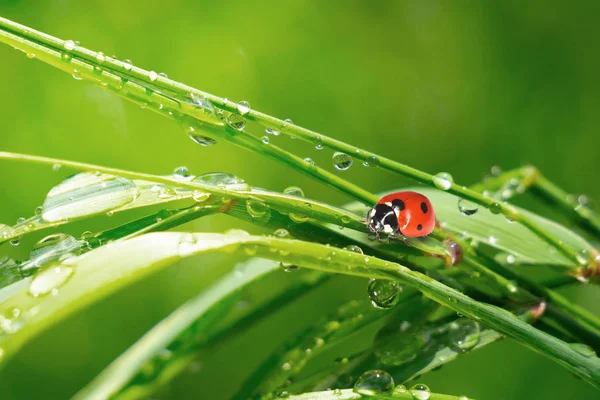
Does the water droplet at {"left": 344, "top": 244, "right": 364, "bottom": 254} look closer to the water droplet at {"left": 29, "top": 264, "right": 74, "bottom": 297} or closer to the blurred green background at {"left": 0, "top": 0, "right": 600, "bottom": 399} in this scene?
the water droplet at {"left": 29, "top": 264, "right": 74, "bottom": 297}

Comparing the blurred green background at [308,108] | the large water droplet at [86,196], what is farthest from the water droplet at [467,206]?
the blurred green background at [308,108]

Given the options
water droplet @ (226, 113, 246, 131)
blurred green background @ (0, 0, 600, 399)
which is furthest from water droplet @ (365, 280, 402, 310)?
blurred green background @ (0, 0, 600, 399)

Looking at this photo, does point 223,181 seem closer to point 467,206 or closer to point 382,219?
point 382,219

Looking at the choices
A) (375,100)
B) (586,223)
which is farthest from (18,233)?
(375,100)

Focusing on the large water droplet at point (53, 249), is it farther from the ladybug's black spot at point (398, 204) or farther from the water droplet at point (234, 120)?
the ladybug's black spot at point (398, 204)

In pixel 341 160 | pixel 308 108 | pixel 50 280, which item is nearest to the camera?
pixel 50 280

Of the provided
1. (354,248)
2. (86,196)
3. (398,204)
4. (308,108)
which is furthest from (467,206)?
(308,108)
